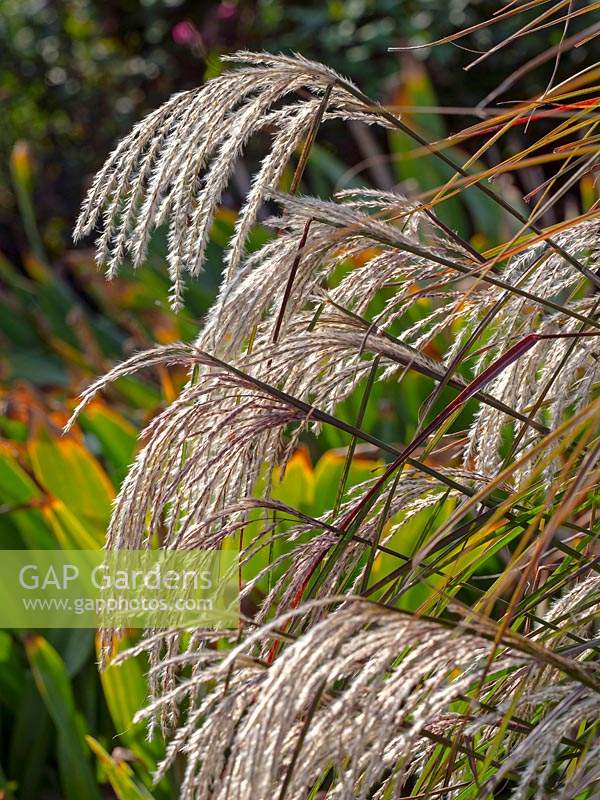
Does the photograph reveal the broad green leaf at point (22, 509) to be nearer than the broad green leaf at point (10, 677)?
No

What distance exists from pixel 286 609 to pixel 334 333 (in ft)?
0.96

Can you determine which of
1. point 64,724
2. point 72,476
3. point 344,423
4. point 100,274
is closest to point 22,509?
point 72,476

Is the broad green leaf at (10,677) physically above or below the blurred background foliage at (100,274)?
below

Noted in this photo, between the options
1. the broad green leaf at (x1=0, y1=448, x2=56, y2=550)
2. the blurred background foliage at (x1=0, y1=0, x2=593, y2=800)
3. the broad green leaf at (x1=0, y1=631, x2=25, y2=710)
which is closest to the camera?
the blurred background foliage at (x1=0, y1=0, x2=593, y2=800)

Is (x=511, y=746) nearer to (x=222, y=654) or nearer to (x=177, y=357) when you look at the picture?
(x=222, y=654)

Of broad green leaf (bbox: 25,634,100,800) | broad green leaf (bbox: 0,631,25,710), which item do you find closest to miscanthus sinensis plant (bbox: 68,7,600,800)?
broad green leaf (bbox: 25,634,100,800)

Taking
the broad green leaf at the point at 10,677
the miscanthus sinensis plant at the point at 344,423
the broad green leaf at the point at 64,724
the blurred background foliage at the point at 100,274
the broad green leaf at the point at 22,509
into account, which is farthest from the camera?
the broad green leaf at the point at 22,509

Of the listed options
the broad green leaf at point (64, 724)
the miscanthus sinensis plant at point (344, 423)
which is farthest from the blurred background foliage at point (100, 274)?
the miscanthus sinensis plant at point (344, 423)

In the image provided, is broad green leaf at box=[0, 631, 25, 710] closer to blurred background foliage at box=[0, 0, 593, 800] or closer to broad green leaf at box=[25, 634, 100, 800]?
blurred background foliage at box=[0, 0, 593, 800]

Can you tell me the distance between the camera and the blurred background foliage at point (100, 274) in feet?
7.16

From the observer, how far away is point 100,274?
16.1ft

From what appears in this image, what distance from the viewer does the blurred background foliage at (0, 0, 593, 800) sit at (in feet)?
7.16

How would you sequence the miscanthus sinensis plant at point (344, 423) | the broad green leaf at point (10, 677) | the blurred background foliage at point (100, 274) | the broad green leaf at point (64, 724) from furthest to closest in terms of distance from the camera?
the broad green leaf at point (10, 677) < the blurred background foliage at point (100, 274) < the broad green leaf at point (64, 724) < the miscanthus sinensis plant at point (344, 423)

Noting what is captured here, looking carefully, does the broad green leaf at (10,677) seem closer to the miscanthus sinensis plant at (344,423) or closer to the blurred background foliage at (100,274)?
the blurred background foliage at (100,274)
